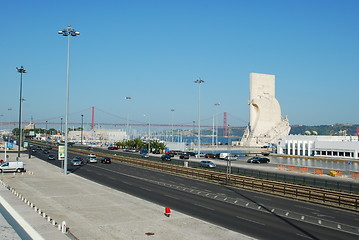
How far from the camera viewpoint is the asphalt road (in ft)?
65.9

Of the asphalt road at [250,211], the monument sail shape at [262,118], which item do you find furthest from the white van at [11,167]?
the monument sail shape at [262,118]

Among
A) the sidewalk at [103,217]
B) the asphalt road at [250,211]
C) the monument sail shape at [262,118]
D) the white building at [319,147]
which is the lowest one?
the asphalt road at [250,211]

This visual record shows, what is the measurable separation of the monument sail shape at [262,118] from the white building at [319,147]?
50.9 m

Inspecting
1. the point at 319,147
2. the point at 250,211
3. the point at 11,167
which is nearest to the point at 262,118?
the point at 319,147

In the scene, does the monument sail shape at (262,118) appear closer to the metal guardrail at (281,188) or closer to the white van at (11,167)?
the metal guardrail at (281,188)

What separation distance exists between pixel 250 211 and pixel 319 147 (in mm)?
64600

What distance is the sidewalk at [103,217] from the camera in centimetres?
1828

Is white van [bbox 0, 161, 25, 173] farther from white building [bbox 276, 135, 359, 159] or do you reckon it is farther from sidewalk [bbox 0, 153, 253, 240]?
white building [bbox 276, 135, 359, 159]

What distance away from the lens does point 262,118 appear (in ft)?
502

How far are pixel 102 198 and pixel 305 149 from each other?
69.5 meters

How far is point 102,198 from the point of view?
28.6 meters

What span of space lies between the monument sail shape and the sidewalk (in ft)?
410

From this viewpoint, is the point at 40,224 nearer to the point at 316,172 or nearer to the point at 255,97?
the point at 316,172

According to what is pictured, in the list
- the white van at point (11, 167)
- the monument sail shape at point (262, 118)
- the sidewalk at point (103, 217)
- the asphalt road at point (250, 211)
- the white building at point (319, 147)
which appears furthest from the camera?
the monument sail shape at point (262, 118)
